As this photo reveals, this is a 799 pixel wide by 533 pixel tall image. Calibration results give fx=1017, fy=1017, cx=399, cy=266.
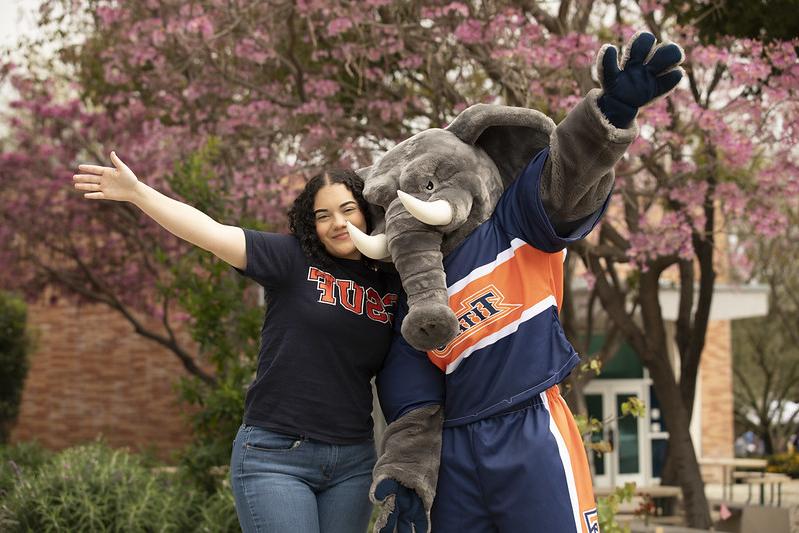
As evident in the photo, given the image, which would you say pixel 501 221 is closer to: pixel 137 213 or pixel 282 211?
pixel 282 211

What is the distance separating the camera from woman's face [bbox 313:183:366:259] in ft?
10.6

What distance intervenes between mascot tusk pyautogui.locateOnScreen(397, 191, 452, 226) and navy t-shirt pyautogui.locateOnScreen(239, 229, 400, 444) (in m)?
0.49

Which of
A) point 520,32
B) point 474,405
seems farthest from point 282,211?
point 474,405

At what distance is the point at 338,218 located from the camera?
3236 mm

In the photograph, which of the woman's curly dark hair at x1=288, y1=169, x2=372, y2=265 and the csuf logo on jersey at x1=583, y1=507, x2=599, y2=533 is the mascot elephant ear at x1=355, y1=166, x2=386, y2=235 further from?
the csuf logo on jersey at x1=583, y1=507, x2=599, y2=533

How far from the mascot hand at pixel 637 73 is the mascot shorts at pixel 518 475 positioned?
91cm

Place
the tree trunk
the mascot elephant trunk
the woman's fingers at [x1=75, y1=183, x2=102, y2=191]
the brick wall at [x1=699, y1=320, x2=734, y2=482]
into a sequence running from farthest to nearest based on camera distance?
1. the brick wall at [x1=699, y1=320, x2=734, y2=482]
2. the tree trunk
3. the woman's fingers at [x1=75, y1=183, x2=102, y2=191]
4. the mascot elephant trunk

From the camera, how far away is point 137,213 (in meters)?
11.9

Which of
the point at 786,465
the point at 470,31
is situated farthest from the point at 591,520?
the point at 786,465

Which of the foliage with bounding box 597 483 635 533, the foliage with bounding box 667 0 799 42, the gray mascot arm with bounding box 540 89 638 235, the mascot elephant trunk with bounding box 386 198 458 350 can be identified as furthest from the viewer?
the foliage with bounding box 667 0 799 42

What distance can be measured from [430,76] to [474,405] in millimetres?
4930

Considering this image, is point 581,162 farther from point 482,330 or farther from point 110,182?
point 110,182

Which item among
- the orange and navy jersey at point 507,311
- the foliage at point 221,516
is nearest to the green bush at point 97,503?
the foliage at point 221,516

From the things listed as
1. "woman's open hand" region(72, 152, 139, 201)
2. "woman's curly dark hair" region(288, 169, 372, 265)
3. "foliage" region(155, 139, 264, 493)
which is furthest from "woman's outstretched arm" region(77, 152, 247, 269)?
"foliage" region(155, 139, 264, 493)
